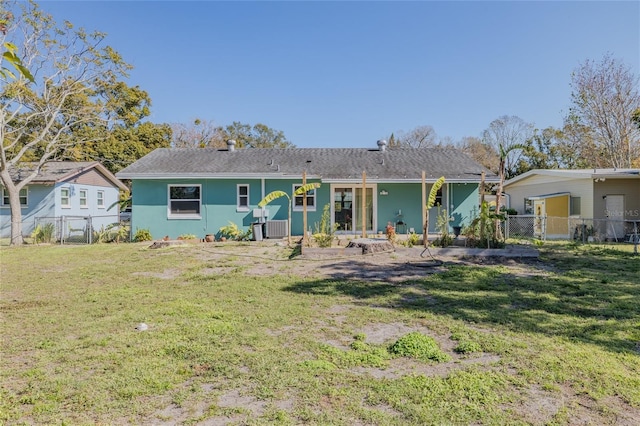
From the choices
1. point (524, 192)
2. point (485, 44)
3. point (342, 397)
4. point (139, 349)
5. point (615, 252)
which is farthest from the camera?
point (524, 192)

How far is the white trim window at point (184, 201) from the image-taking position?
51.4ft

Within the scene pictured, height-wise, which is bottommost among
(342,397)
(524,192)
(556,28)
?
(342,397)

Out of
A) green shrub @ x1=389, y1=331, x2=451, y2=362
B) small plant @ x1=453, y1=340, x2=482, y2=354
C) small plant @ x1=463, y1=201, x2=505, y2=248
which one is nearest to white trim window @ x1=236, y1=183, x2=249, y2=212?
small plant @ x1=463, y1=201, x2=505, y2=248

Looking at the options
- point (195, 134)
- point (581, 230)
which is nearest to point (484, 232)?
point (581, 230)

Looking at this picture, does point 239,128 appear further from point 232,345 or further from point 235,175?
point 232,345

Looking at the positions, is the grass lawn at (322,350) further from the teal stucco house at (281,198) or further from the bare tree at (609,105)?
the bare tree at (609,105)

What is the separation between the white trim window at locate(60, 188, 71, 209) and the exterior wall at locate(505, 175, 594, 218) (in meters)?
27.7

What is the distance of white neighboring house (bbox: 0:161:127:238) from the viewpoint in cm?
1908

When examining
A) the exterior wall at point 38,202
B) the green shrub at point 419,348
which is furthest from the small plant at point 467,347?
the exterior wall at point 38,202

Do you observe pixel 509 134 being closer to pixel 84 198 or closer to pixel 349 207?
pixel 349 207

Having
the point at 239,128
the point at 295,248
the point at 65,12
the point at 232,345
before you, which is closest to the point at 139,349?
the point at 232,345

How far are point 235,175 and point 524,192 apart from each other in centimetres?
1827

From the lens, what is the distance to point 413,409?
9.33ft

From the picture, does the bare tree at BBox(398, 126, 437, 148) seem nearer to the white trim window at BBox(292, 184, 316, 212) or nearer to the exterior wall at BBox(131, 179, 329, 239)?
the white trim window at BBox(292, 184, 316, 212)
